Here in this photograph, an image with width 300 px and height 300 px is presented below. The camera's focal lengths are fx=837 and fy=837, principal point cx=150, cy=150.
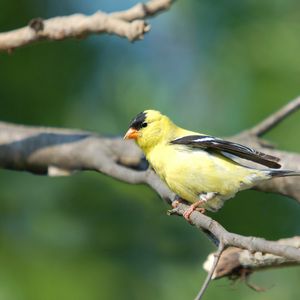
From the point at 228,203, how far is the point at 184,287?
1.61 ft

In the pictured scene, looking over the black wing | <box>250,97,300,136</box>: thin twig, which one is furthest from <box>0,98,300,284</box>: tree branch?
the black wing

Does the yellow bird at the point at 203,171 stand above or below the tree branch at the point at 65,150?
below

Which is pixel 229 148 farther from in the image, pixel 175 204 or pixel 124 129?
pixel 124 129

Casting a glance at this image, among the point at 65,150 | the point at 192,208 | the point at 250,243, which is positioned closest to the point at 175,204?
the point at 192,208

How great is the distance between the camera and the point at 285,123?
4.62 meters

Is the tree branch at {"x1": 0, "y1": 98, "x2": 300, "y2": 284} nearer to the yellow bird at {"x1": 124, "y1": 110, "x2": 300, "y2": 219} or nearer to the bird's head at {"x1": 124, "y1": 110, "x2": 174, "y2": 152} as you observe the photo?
the bird's head at {"x1": 124, "y1": 110, "x2": 174, "y2": 152}

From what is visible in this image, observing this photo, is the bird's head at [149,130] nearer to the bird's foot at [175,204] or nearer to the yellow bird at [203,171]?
the yellow bird at [203,171]

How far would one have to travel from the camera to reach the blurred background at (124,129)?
4.14 meters

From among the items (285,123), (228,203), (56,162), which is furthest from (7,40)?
(285,123)

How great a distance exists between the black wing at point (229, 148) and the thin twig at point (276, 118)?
21.0 inches

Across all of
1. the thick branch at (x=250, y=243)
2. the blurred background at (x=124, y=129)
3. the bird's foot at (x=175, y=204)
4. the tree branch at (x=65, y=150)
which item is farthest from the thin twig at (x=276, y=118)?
the thick branch at (x=250, y=243)

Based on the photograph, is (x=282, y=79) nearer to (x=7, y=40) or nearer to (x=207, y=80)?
(x=207, y=80)

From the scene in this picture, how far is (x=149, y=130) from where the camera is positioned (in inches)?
154

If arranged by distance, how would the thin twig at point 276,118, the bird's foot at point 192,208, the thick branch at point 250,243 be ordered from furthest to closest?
the thin twig at point 276,118, the bird's foot at point 192,208, the thick branch at point 250,243
